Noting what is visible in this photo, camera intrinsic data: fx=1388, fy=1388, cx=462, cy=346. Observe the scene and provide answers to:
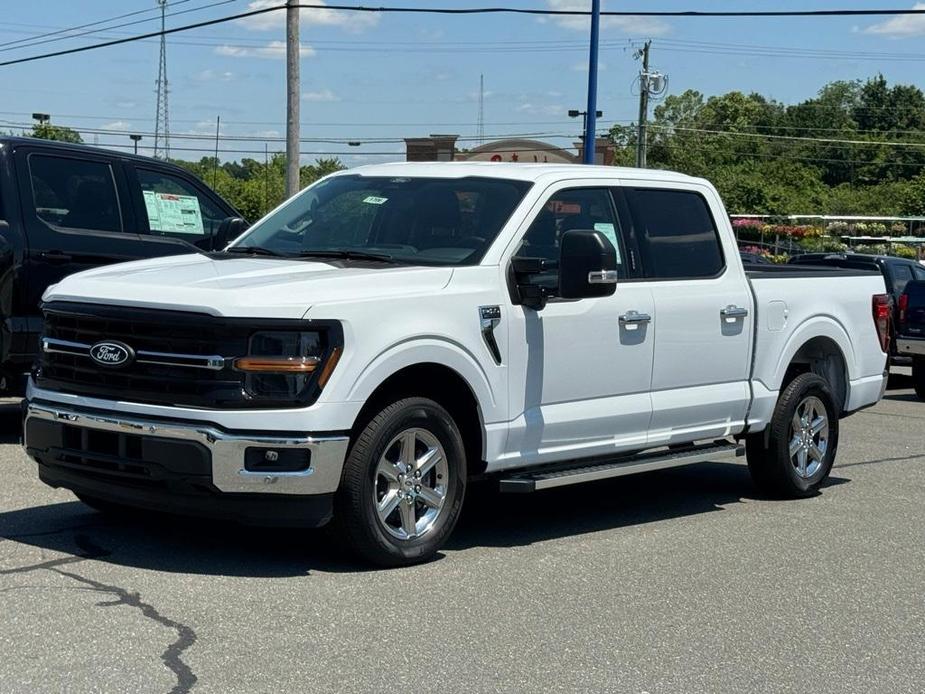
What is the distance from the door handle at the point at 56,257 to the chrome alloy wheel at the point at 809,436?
5.22 m

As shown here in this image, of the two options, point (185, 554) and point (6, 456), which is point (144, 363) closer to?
point (185, 554)

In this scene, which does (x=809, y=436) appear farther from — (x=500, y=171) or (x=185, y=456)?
(x=185, y=456)

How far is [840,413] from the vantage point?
982 centimetres

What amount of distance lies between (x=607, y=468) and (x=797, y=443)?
209 cm

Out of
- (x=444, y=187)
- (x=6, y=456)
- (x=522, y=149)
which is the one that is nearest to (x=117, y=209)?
(x=6, y=456)

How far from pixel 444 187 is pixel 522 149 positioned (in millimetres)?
28941

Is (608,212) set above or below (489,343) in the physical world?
above

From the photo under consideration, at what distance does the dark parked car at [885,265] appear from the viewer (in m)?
19.7

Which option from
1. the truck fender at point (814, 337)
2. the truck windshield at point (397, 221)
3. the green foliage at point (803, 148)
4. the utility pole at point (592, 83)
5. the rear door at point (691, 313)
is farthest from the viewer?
the green foliage at point (803, 148)

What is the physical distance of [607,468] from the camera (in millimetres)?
7738

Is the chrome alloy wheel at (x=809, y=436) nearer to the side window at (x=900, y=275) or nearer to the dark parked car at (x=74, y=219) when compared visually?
the dark parked car at (x=74, y=219)

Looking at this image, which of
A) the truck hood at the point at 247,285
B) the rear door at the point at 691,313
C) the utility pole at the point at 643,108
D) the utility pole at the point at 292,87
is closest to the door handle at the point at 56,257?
the truck hood at the point at 247,285

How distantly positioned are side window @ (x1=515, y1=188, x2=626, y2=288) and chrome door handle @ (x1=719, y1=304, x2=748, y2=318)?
88 centimetres

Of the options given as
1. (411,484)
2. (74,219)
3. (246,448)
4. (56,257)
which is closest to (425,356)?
(411,484)
